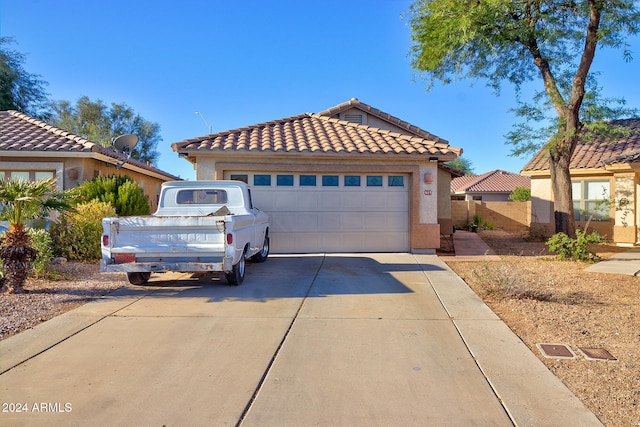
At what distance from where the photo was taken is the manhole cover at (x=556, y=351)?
4621mm

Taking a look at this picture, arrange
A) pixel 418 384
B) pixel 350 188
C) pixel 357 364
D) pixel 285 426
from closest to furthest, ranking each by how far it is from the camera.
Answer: pixel 285 426, pixel 418 384, pixel 357 364, pixel 350 188

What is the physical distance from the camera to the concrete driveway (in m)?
3.41

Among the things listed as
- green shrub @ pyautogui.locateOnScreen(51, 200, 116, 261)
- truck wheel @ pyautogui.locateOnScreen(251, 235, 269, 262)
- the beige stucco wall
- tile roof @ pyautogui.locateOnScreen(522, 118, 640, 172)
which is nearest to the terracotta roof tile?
truck wheel @ pyautogui.locateOnScreen(251, 235, 269, 262)

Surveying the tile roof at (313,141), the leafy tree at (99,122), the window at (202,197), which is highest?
the leafy tree at (99,122)

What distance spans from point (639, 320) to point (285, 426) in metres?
5.24

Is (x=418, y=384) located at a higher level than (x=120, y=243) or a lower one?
lower

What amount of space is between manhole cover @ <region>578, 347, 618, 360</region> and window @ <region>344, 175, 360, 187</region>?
806 cm

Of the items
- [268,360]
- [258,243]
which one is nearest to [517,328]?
[268,360]

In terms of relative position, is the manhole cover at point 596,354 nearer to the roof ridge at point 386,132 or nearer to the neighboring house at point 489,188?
the roof ridge at point 386,132

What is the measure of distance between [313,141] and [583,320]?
8.45m

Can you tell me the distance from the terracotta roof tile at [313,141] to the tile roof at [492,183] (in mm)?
27320

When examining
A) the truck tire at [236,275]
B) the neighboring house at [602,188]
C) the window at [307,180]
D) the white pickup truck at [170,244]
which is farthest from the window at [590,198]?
the white pickup truck at [170,244]

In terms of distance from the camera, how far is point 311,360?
445cm

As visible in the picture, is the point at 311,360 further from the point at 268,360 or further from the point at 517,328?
the point at 517,328
